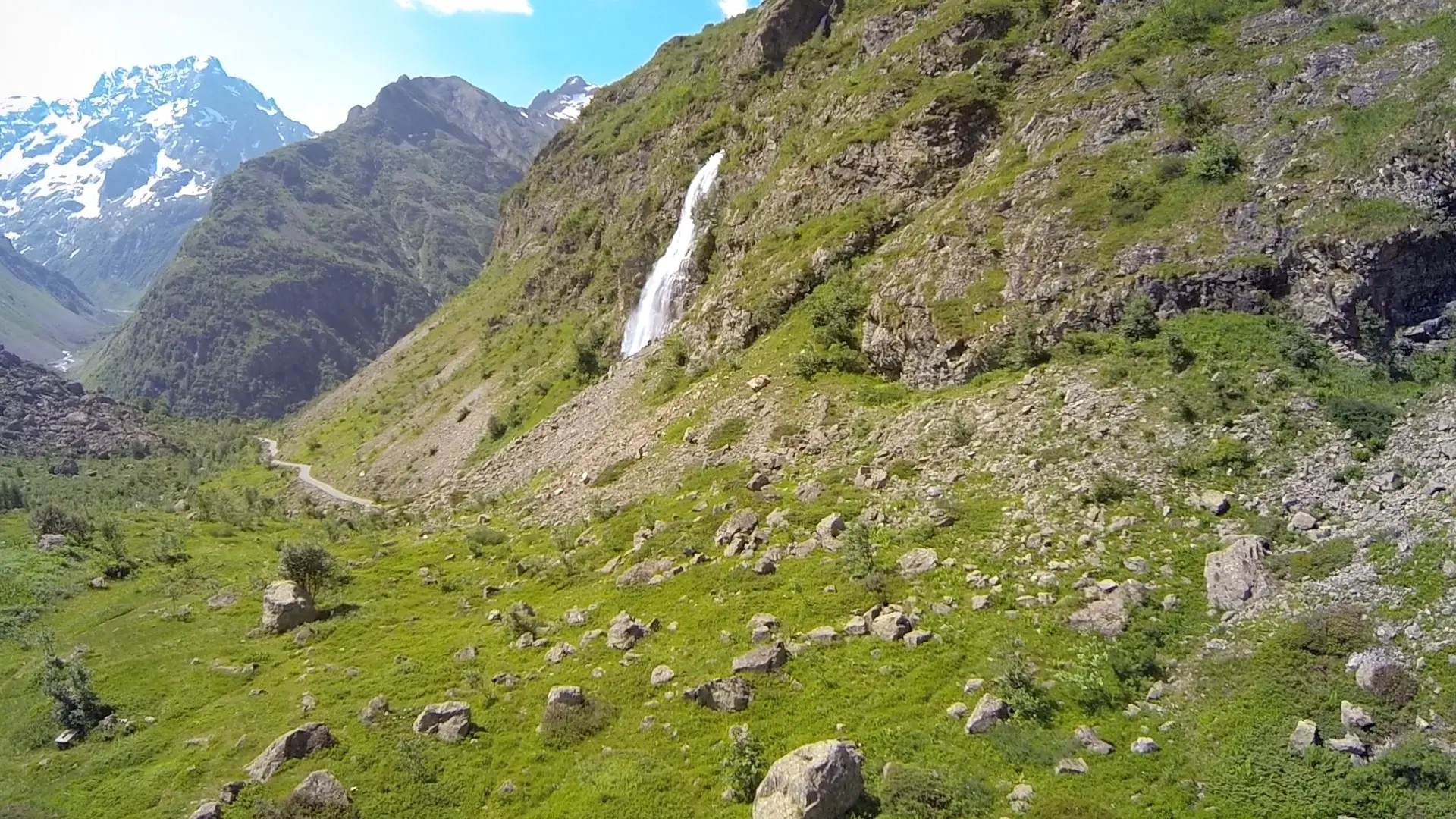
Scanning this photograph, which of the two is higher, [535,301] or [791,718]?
[535,301]

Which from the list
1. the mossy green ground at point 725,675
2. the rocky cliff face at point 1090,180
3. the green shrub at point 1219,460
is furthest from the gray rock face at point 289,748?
the rocky cliff face at point 1090,180

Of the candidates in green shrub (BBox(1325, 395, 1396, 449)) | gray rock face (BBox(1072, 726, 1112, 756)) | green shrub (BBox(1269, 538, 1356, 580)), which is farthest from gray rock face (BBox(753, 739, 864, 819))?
green shrub (BBox(1325, 395, 1396, 449))

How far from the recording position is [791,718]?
19.6 meters

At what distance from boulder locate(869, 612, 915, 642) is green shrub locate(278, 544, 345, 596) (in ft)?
92.7

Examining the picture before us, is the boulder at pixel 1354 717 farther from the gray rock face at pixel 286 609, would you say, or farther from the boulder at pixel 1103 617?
the gray rock face at pixel 286 609

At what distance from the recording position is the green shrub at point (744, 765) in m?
17.3

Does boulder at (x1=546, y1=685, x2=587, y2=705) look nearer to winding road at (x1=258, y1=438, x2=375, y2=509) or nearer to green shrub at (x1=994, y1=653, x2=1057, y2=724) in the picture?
green shrub at (x1=994, y1=653, x2=1057, y2=724)

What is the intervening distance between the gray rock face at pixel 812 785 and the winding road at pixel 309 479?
60987 mm

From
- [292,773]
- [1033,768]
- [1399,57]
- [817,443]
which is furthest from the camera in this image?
[817,443]

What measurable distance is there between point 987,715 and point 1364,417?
15.4 metres

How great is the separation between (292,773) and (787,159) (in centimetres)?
5932

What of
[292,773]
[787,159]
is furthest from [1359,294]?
[787,159]

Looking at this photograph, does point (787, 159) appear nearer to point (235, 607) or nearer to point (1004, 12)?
point (1004, 12)

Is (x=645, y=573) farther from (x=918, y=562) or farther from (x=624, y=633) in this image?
(x=918, y=562)
